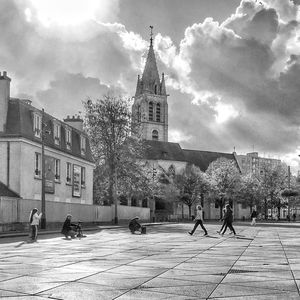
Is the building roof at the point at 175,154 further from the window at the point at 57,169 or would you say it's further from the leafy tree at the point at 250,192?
the window at the point at 57,169

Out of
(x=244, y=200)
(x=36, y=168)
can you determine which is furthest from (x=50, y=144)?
(x=244, y=200)

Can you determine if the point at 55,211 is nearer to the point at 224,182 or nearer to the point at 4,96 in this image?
the point at 4,96

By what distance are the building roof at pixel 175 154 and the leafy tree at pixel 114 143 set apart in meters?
50.3

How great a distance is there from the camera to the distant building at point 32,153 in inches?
1394

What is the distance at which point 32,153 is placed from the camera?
37.1 meters

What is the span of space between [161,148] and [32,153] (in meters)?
74.9

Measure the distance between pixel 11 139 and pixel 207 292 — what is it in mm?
29268

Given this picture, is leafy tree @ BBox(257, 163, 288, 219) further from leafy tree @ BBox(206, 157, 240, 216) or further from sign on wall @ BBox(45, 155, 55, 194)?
sign on wall @ BBox(45, 155, 55, 194)

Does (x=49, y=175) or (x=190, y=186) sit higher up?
(x=49, y=175)

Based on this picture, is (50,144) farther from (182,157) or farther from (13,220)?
(182,157)

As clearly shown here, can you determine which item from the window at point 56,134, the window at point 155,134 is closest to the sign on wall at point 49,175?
the window at point 56,134

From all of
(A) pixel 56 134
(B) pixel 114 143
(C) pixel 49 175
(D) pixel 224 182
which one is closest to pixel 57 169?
(C) pixel 49 175

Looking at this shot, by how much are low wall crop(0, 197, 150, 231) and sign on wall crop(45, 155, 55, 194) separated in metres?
1.83

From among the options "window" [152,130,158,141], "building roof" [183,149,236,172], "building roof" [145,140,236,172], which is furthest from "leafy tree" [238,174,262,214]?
"window" [152,130,158,141]
